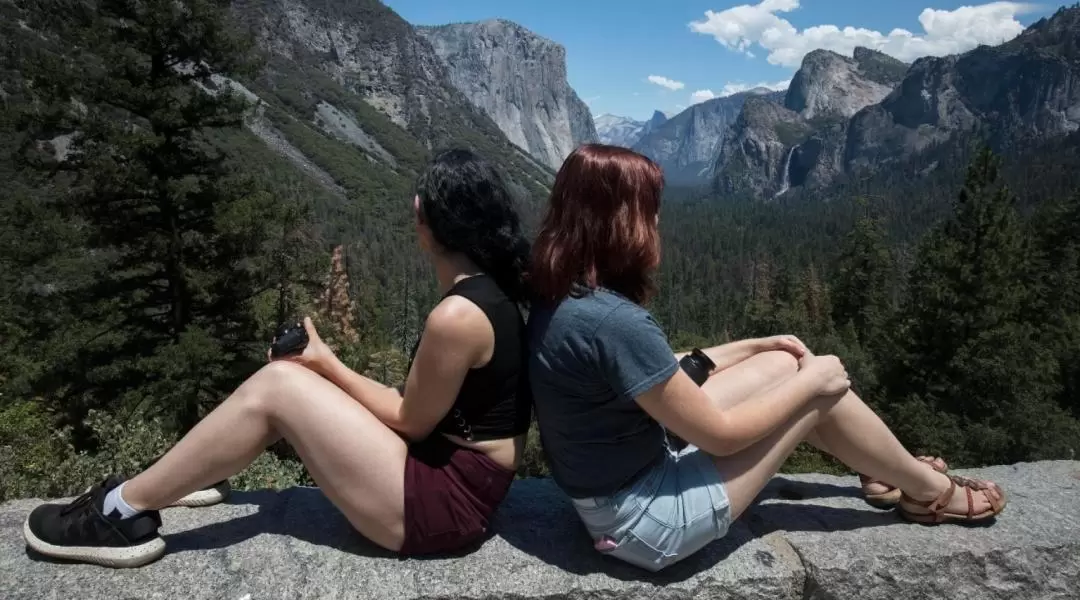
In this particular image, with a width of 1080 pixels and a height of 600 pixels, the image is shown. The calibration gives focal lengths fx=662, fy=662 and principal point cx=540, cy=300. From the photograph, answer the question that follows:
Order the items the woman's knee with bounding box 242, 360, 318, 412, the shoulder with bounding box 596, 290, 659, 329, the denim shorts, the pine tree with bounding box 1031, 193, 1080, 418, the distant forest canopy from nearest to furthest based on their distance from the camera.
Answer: the shoulder with bounding box 596, 290, 659, 329
the woman's knee with bounding box 242, 360, 318, 412
the denim shorts
the distant forest canopy
the pine tree with bounding box 1031, 193, 1080, 418

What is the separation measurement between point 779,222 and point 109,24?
182m

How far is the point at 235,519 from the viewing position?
2934 millimetres

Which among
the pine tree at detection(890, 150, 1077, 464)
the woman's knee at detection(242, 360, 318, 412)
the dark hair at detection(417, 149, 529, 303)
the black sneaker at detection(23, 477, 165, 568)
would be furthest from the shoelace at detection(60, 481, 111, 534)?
the pine tree at detection(890, 150, 1077, 464)

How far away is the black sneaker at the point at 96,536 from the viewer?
2449 mm

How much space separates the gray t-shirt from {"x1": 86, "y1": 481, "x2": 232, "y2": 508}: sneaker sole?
1.56 meters

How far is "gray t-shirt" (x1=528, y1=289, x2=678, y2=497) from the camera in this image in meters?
2.28

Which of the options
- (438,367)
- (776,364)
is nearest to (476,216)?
(438,367)

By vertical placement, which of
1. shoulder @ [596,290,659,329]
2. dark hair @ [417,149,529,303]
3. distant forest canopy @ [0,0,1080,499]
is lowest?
distant forest canopy @ [0,0,1080,499]

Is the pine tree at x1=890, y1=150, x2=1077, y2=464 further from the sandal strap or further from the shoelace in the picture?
the shoelace

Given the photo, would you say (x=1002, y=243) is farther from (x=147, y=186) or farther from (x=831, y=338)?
(x=147, y=186)

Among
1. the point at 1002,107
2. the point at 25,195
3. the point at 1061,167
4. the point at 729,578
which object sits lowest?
the point at 25,195

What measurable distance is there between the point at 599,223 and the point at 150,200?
11.7 metres

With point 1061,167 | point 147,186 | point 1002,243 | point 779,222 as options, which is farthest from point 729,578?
point 779,222

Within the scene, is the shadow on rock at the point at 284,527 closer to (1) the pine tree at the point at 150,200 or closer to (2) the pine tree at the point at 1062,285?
(1) the pine tree at the point at 150,200
